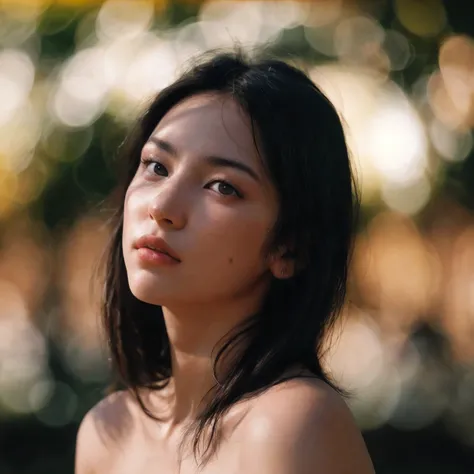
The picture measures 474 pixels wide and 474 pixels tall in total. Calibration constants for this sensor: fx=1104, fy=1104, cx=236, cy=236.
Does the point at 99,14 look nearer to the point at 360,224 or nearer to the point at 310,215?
the point at 360,224

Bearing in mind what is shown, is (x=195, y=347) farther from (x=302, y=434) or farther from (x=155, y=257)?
(x=302, y=434)

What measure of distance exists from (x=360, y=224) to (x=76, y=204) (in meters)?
1.30

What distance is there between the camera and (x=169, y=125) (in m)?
2.41

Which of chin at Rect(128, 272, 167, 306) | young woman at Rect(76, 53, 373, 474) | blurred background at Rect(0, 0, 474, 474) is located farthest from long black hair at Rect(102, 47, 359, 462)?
blurred background at Rect(0, 0, 474, 474)

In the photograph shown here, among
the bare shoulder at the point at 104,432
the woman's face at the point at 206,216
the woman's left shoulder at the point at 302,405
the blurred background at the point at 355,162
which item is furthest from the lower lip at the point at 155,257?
→ the blurred background at the point at 355,162

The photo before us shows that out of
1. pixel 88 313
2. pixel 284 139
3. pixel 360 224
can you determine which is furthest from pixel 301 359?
pixel 88 313

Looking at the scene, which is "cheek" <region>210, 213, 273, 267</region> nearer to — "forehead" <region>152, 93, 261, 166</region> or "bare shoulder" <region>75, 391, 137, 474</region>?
"forehead" <region>152, 93, 261, 166</region>

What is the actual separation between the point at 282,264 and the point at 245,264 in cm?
10

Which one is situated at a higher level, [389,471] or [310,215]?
[310,215]

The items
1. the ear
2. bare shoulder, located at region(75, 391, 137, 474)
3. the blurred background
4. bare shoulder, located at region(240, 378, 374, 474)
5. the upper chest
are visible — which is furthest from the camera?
the blurred background

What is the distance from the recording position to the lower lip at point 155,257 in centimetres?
226

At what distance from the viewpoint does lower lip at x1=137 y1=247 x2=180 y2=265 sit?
2.26 m

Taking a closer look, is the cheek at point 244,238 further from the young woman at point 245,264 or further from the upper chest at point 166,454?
the upper chest at point 166,454

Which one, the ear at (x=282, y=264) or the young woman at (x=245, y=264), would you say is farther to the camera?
the ear at (x=282, y=264)
